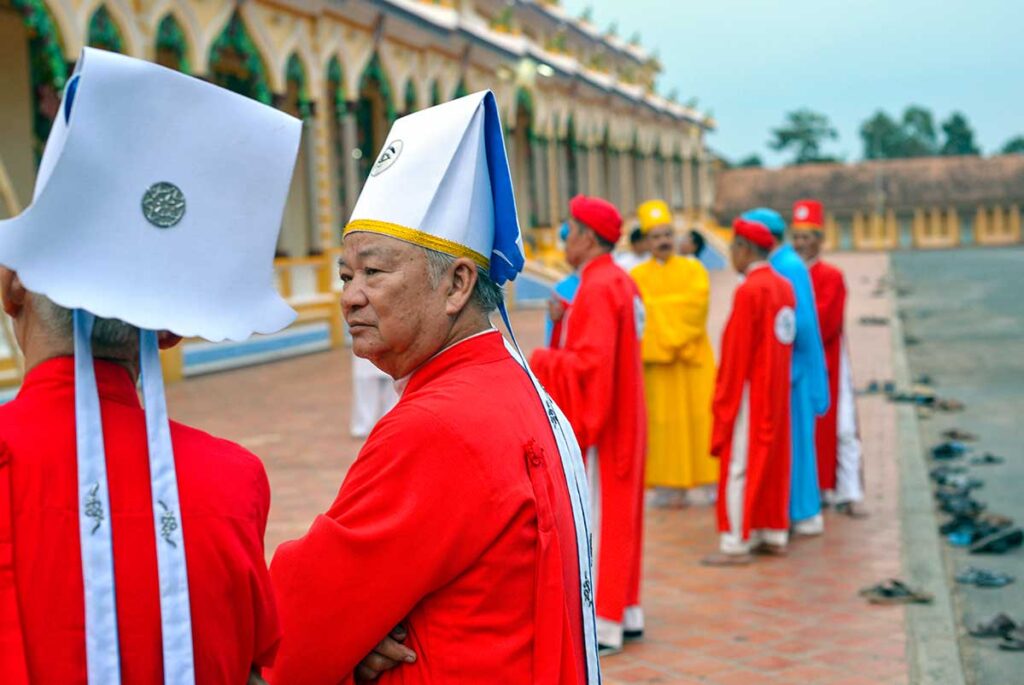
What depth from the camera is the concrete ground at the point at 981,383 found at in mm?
6301

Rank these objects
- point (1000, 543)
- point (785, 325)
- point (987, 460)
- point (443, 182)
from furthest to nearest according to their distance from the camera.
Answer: point (987, 460)
point (1000, 543)
point (785, 325)
point (443, 182)

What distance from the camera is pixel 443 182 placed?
2289 mm

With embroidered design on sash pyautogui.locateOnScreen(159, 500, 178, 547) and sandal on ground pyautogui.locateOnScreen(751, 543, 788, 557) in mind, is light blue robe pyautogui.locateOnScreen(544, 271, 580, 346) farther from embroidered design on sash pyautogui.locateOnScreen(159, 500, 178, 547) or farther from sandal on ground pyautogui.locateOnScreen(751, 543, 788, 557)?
embroidered design on sash pyautogui.locateOnScreen(159, 500, 178, 547)

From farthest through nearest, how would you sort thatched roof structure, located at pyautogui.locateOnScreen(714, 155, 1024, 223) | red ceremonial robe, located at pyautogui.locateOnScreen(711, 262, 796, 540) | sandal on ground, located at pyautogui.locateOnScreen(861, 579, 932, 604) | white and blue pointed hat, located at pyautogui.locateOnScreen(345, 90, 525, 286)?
thatched roof structure, located at pyautogui.locateOnScreen(714, 155, 1024, 223)
red ceremonial robe, located at pyautogui.locateOnScreen(711, 262, 796, 540)
sandal on ground, located at pyautogui.locateOnScreen(861, 579, 932, 604)
white and blue pointed hat, located at pyautogui.locateOnScreen(345, 90, 525, 286)

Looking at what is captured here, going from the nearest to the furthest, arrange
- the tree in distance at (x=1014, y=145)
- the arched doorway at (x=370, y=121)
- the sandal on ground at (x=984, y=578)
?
1. the sandal on ground at (x=984, y=578)
2. the arched doorway at (x=370, y=121)
3. the tree in distance at (x=1014, y=145)

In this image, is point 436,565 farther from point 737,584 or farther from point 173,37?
point 173,37

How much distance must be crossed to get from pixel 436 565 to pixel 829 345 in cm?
682

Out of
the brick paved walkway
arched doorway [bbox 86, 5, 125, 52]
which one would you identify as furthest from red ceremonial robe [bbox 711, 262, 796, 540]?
arched doorway [bbox 86, 5, 125, 52]

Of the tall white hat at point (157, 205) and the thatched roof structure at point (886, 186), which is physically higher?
the thatched roof structure at point (886, 186)

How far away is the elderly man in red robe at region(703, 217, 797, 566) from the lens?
6.95m

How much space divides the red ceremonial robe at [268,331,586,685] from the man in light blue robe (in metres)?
5.50

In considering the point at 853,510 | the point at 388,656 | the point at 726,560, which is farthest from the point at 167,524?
the point at 853,510

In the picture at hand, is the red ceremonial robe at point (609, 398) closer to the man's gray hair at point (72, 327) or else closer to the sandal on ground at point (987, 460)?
the man's gray hair at point (72, 327)

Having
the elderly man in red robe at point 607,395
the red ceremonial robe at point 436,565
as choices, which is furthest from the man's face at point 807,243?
the red ceremonial robe at point 436,565
